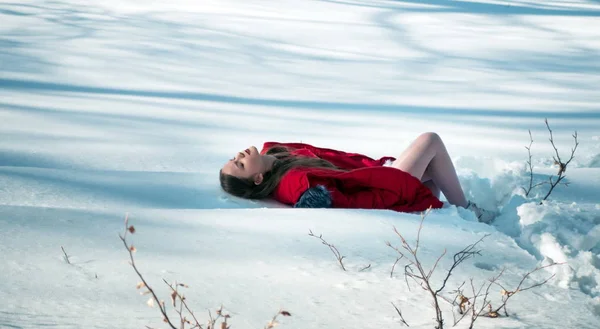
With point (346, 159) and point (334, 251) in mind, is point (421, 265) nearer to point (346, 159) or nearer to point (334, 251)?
point (334, 251)

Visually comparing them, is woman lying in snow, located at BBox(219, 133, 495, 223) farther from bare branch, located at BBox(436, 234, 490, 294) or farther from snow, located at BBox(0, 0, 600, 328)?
bare branch, located at BBox(436, 234, 490, 294)

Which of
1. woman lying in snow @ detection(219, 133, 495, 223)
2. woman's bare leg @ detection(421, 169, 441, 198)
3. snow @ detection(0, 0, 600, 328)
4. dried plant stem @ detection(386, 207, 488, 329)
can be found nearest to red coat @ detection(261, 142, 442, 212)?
woman lying in snow @ detection(219, 133, 495, 223)

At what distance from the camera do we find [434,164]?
4203 millimetres

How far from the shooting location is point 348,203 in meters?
3.83

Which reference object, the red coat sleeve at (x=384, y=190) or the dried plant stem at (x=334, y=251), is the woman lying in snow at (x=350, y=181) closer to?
the red coat sleeve at (x=384, y=190)

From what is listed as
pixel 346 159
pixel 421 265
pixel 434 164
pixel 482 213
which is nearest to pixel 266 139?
pixel 346 159

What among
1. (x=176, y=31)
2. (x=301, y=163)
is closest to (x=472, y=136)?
(x=301, y=163)

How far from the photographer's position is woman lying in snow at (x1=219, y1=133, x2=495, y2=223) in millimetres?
3854

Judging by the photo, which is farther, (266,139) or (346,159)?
(266,139)

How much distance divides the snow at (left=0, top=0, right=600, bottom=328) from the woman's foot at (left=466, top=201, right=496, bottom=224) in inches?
5.2

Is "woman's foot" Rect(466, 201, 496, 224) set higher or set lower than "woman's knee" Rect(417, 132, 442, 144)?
lower

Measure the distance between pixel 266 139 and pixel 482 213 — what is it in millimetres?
2007

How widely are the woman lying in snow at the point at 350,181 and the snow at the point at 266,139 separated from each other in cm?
16

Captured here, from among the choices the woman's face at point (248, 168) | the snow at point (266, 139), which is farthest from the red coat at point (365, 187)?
the snow at point (266, 139)
